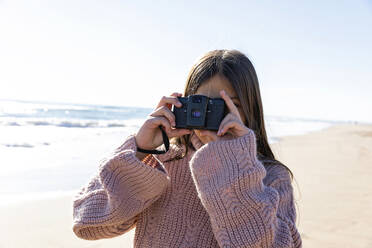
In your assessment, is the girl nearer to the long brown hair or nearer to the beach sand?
the long brown hair

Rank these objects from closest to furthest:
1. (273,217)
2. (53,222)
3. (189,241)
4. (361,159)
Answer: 1. (273,217)
2. (189,241)
3. (53,222)
4. (361,159)

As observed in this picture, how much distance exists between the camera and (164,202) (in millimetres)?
1220

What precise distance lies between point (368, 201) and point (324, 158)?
324cm

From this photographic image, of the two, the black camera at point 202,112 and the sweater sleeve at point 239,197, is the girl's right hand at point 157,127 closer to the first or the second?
the black camera at point 202,112

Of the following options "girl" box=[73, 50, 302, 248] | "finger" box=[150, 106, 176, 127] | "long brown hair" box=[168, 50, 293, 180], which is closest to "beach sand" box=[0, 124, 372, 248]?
"long brown hair" box=[168, 50, 293, 180]

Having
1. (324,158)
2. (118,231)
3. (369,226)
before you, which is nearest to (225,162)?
(118,231)

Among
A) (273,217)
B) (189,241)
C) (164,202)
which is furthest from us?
(164,202)

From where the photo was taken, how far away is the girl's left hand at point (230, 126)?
3.59ft

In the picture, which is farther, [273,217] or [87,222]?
[87,222]

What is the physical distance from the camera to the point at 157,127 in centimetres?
126

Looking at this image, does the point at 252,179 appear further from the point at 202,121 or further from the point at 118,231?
the point at 118,231

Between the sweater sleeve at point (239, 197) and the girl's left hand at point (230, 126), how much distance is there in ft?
0.12

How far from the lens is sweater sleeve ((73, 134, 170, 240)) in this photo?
3.79 feet

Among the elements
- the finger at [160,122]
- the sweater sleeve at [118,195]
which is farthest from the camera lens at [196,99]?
the sweater sleeve at [118,195]
